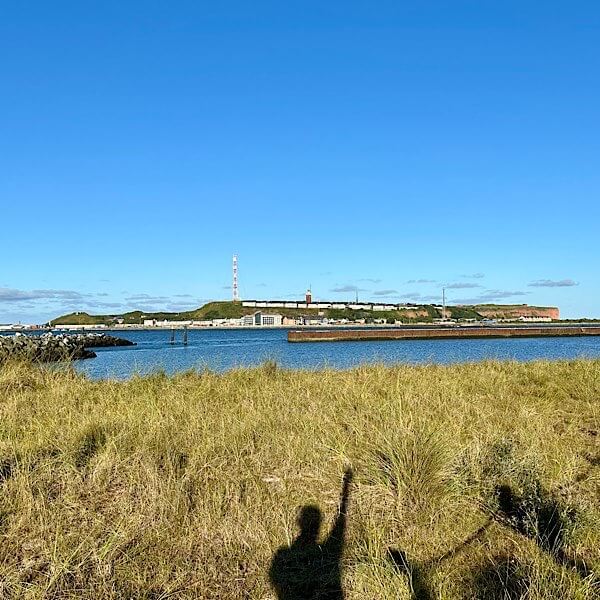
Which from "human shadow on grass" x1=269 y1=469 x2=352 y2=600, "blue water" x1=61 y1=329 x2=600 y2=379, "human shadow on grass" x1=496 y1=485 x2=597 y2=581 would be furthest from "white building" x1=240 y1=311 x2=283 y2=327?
"human shadow on grass" x1=269 y1=469 x2=352 y2=600

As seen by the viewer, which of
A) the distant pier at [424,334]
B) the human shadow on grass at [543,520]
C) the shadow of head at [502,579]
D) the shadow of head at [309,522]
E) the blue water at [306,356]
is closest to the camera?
the shadow of head at [502,579]

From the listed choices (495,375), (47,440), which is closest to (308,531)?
(47,440)

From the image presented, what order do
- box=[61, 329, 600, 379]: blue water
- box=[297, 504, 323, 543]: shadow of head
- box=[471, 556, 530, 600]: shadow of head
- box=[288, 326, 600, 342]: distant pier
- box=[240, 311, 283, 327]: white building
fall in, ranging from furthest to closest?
1. box=[240, 311, 283, 327]: white building
2. box=[288, 326, 600, 342]: distant pier
3. box=[61, 329, 600, 379]: blue water
4. box=[297, 504, 323, 543]: shadow of head
5. box=[471, 556, 530, 600]: shadow of head

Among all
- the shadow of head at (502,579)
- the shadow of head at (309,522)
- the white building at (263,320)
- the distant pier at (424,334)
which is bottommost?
the distant pier at (424,334)

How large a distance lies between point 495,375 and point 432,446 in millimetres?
7086

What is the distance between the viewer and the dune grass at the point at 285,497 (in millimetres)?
3617

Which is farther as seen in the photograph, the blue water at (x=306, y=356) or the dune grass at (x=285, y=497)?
the blue water at (x=306, y=356)

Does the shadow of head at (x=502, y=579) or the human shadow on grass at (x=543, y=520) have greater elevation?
the human shadow on grass at (x=543, y=520)

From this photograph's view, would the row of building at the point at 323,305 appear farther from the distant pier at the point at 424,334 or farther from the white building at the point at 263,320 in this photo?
the distant pier at the point at 424,334

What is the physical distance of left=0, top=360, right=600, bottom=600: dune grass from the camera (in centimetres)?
362

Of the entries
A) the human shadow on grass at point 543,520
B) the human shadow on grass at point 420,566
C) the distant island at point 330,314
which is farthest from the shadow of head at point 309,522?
the distant island at point 330,314

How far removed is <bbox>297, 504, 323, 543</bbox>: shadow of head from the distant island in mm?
131622

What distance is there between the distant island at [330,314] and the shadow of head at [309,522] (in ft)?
432

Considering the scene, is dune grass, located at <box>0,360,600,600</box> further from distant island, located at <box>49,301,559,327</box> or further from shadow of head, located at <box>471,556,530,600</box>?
distant island, located at <box>49,301,559,327</box>
